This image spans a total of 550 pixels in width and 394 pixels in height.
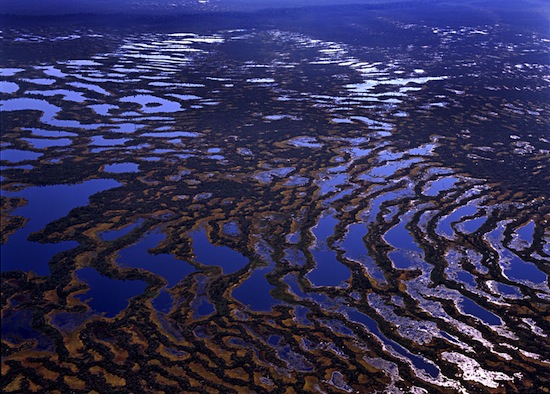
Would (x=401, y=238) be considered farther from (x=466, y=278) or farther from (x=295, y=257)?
(x=295, y=257)

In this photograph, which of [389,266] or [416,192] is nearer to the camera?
[389,266]

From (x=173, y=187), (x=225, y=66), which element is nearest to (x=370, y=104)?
(x=225, y=66)

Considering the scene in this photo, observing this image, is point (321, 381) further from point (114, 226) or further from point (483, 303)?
point (114, 226)

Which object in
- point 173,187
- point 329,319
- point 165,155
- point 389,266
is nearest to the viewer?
point 329,319

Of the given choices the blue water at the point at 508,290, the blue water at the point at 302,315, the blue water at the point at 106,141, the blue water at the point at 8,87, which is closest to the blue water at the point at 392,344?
the blue water at the point at 302,315

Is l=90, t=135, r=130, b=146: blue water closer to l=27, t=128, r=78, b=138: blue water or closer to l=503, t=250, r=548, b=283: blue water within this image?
l=27, t=128, r=78, b=138: blue water

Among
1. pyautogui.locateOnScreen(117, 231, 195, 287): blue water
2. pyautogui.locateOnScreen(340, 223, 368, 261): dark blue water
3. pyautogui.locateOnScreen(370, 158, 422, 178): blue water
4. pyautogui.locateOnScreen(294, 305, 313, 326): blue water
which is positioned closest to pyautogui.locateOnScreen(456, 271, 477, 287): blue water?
pyautogui.locateOnScreen(340, 223, 368, 261): dark blue water

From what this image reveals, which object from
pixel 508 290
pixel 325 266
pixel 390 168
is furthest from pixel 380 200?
pixel 508 290
